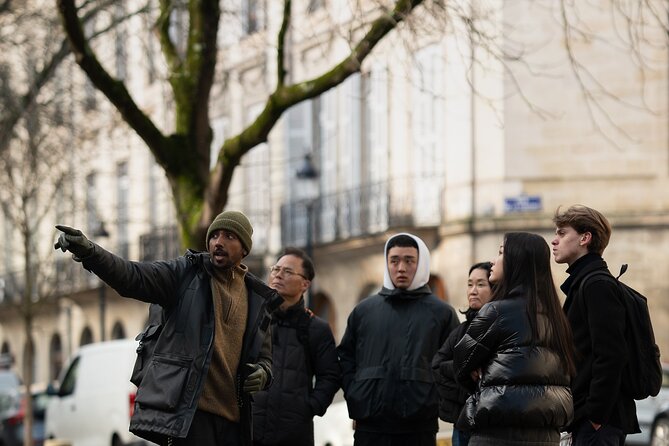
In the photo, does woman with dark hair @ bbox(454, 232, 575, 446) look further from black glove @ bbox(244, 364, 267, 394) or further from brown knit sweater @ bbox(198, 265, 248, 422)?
brown knit sweater @ bbox(198, 265, 248, 422)

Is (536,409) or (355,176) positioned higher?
(355,176)

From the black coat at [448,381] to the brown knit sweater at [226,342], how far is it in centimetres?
138

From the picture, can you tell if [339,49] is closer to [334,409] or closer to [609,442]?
[334,409]

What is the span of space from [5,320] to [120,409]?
116 feet

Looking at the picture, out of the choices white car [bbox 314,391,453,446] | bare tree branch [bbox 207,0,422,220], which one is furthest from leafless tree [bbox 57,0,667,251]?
white car [bbox 314,391,453,446]

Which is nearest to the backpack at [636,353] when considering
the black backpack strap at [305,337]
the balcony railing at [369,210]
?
the black backpack strap at [305,337]

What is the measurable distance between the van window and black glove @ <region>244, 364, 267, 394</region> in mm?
12153

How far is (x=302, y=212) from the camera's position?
33.0 m

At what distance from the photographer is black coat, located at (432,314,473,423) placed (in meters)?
9.26

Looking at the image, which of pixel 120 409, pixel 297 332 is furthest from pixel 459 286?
pixel 297 332

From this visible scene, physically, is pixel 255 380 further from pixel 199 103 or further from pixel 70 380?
pixel 70 380

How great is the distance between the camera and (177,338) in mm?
8328

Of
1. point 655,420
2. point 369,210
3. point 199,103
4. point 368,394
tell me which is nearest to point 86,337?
point 369,210

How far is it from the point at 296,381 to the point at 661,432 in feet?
39.1
